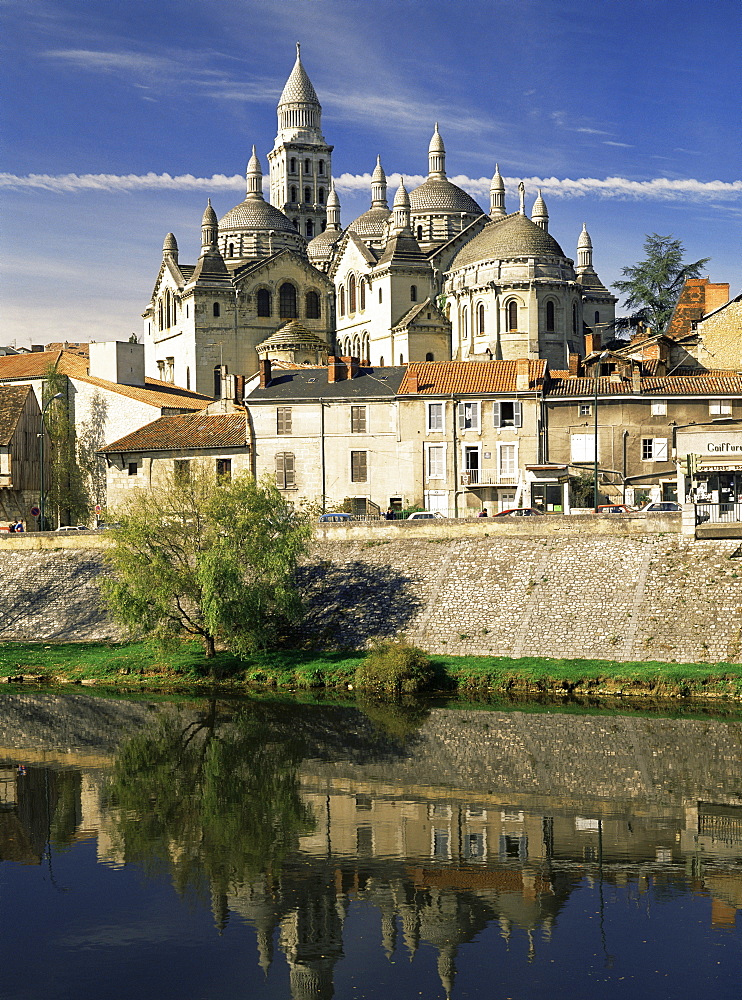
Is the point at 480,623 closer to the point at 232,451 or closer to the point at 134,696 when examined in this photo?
the point at 134,696

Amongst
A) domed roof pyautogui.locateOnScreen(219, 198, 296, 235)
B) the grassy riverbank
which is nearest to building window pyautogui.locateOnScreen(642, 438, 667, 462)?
the grassy riverbank

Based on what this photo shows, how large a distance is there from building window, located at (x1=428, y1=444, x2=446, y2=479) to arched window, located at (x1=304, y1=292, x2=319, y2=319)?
43924mm

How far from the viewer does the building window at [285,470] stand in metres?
51.1

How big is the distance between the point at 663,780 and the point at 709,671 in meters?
7.64

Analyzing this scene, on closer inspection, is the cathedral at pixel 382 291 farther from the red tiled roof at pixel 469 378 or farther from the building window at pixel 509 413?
the building window at pixel 509 413

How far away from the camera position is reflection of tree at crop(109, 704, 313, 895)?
2119cm

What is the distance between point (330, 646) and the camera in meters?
38.3

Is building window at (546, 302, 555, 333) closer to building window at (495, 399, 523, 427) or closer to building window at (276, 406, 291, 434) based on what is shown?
building window at (495, 399, 523, 427)

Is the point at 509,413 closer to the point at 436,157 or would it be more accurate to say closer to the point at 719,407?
the point at 719,407

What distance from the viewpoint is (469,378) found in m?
51.9

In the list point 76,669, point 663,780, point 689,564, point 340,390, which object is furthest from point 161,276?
point 663,780

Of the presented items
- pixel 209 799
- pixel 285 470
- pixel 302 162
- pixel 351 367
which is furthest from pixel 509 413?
pixel 302 162

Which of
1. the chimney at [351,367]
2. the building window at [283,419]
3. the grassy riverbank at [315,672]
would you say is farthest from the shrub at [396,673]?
the chimney at [351,367]

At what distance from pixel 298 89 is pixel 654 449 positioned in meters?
90.0
